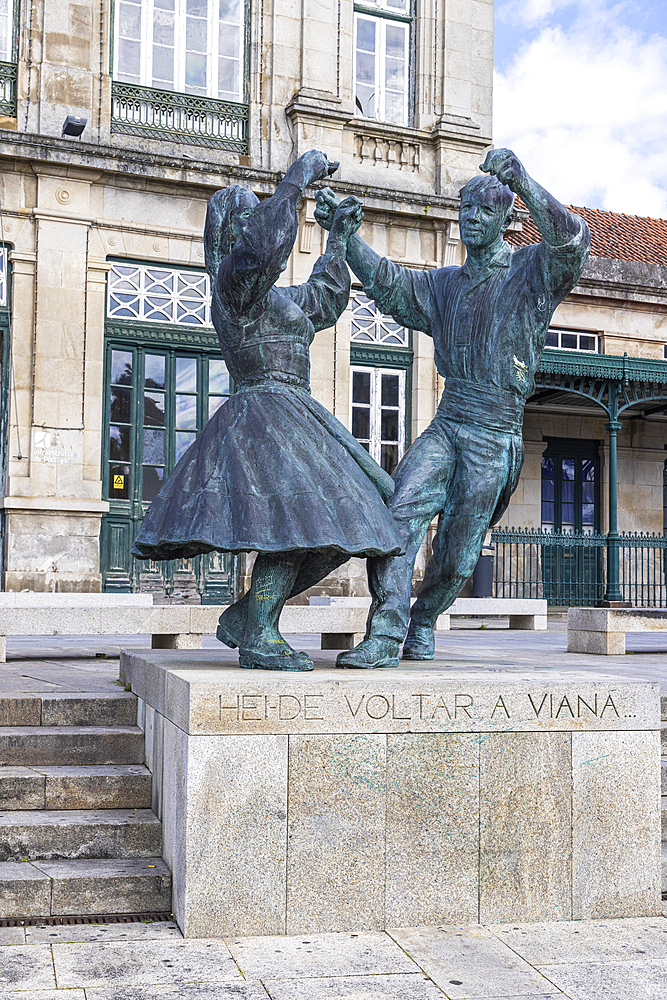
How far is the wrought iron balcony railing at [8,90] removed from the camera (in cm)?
1530

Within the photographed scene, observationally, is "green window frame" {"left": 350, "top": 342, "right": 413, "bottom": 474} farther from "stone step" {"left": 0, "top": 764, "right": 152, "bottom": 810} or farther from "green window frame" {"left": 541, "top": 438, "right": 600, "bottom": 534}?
"stone step" {"left": 0, "top": 764, "right": 152, "bottom": 810}

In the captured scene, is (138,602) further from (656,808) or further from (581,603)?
(581,603)

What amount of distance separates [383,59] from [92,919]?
634 inches

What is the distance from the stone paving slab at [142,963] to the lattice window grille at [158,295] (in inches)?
510

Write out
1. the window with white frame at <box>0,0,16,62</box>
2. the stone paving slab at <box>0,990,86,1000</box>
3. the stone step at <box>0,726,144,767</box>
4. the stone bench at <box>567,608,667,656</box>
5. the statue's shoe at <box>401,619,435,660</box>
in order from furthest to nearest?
the window with white frame at <box>0,0,16,62</box>, the stone bench at <box>567,608,667,656</box>, the statue's shoe at <box>401,619,435,660</box>, the stone step at <box>0,726,144,767</box>, the stone paving slab at <box>0,990,86,1000</box>

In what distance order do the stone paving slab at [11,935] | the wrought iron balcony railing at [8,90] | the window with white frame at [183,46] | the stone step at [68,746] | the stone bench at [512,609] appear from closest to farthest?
the stone paving slab at [11,935] → the stone step at [68,746] → the stone bench at [512,609] → the wrought iron balcony railing at [8,90] → the window with white frame at [183,46]

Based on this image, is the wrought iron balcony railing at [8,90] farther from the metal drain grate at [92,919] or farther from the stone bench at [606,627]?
the metal drain grate at [92,919]

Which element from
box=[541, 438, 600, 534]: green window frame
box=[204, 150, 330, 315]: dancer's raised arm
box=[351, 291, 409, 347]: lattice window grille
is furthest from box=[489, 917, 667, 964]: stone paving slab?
box=[541, 438, 600, 534]: green window frame

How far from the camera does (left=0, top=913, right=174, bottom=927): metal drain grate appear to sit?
3941 millimetres

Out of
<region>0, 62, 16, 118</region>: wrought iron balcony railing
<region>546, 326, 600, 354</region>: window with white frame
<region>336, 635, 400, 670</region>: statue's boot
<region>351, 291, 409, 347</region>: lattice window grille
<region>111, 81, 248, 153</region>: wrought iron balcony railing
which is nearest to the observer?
<region>336, 635, 400, 670</region>: statue's boot

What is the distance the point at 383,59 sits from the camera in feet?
58.1

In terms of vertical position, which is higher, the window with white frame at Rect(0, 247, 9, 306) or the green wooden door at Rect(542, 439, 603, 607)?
the window with white frame at Rect(0, 247, 9, 306)

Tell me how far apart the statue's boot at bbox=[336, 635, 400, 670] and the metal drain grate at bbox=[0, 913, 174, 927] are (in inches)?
52.3

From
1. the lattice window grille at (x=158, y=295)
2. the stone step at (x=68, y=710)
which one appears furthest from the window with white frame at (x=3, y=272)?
the stone step at (x=68, y=710)
